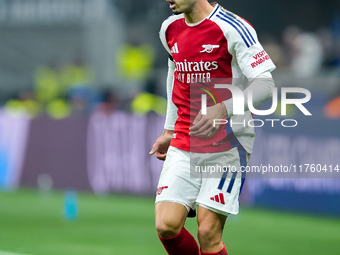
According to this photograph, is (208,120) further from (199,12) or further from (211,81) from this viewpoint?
(199,12)

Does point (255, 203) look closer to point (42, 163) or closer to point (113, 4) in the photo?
point (42, 163)

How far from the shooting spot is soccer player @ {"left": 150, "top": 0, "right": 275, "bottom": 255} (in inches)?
283

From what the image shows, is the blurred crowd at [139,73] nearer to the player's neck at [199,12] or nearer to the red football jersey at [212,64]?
the red football jersey at [212,64]

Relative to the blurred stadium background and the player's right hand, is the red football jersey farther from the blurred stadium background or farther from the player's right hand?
the blurred stadium background

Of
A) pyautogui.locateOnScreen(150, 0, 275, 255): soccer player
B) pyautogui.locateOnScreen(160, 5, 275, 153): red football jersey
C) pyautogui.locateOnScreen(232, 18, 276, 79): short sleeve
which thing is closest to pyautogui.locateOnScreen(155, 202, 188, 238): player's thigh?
pyautogui.locateOnScreen(150, 0, 275, 255): soccer player

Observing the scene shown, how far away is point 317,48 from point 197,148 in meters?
11.2

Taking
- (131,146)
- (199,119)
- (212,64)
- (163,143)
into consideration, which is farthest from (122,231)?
(199,119)

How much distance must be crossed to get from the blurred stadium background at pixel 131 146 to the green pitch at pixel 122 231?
0.05ft

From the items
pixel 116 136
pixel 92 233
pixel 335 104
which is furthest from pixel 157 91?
pixel 92 233

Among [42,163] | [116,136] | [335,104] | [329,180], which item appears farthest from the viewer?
[42,163]

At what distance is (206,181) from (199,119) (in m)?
0.54

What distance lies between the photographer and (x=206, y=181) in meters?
7.35

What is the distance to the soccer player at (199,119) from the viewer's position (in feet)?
23.6

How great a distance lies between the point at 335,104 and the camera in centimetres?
1412
